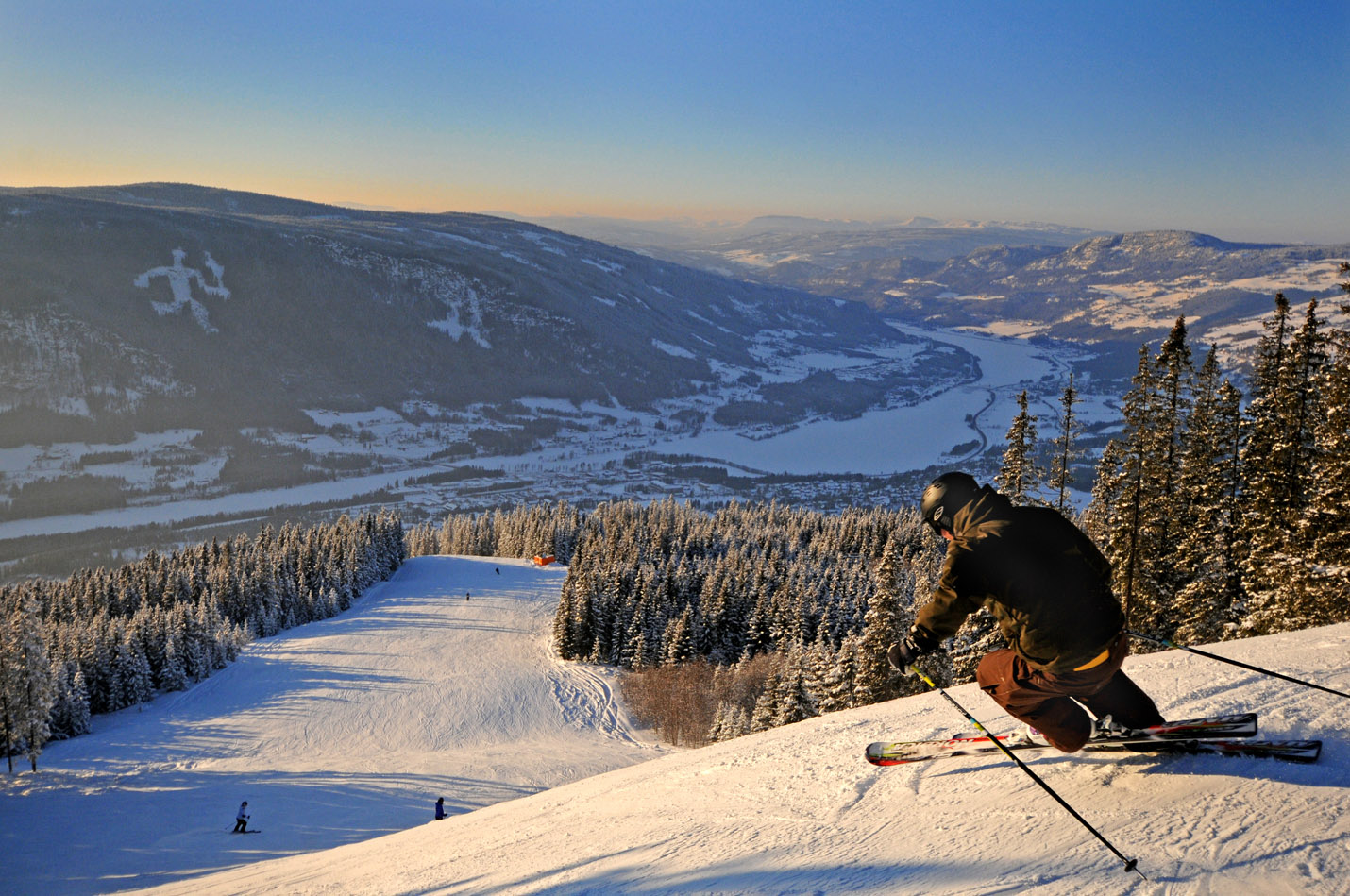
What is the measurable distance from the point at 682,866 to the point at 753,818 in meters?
0.92

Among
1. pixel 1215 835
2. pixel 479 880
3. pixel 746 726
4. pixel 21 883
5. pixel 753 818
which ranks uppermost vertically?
pixel 1215 835

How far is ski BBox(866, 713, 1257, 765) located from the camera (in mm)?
5426

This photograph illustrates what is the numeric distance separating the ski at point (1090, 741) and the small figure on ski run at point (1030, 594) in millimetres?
164

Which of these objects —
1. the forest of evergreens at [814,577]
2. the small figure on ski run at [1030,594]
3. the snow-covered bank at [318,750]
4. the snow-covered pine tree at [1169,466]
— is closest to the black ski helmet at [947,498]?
the small figure on ski run at [1030,594]

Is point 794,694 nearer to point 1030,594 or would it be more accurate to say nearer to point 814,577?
point 1030,594

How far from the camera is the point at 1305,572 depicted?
15.3 m

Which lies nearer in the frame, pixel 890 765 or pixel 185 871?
pixel 890 765

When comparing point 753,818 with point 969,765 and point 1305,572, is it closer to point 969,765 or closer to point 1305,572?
point 969,765

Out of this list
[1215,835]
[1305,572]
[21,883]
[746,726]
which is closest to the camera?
[1215,835]

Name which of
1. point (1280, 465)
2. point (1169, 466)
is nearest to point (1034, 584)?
point (1280, 465)

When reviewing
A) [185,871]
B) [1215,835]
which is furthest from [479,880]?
[185,871]

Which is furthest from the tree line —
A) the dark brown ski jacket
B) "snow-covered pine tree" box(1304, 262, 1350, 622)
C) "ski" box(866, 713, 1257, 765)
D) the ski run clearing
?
the dark brown ski jacket

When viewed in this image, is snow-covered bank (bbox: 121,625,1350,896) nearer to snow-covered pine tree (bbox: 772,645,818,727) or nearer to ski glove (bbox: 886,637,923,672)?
ski glove (bbox: 886,637,923,672)

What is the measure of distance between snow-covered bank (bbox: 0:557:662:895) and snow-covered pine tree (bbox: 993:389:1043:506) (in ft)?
63.0
